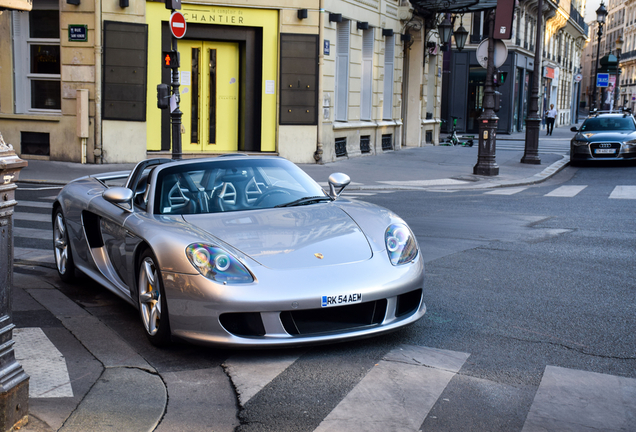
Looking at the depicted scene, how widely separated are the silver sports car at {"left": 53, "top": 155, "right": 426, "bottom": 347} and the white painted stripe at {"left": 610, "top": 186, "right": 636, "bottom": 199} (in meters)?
9.28

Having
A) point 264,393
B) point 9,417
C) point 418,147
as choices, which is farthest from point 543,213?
point 418,147

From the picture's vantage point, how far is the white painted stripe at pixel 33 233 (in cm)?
835

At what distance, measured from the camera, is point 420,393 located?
3.74 meters

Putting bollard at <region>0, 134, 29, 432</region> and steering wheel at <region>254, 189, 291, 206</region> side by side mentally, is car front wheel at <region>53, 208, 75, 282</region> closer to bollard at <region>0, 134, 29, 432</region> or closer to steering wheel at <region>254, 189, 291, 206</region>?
steering wheel at <region>254, 189, 291, 206</region>

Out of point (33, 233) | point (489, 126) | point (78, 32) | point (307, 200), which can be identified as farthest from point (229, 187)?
point (78, 32)

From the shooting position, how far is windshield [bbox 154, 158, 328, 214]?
523cm

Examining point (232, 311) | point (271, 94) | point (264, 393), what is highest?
point (271, 94)

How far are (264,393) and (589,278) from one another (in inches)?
151

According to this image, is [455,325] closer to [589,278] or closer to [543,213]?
[589,278]

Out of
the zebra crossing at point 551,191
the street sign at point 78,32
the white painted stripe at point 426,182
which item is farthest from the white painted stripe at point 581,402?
the street sign at point 78,32

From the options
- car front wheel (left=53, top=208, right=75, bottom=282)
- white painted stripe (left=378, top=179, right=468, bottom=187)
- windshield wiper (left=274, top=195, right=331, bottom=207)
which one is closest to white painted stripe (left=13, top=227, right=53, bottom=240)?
car front wheel (left=53, top=208, right=75, bottom=282)

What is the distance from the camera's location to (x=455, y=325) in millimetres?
4973

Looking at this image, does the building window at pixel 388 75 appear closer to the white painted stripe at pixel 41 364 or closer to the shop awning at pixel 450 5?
the shop awning at pixel 450 5

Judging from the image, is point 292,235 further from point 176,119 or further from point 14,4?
point 176,119
